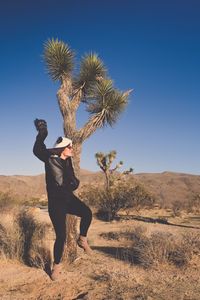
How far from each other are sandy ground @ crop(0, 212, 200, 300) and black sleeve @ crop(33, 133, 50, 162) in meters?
1.80

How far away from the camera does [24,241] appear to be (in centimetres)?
739

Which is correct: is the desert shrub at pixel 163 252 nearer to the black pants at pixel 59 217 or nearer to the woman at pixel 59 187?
the woman at pixel 59 187

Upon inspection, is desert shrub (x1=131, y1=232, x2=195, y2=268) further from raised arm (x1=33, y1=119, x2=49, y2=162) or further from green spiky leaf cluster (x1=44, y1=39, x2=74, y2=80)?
green spiky leaf cluster (x1=44, y1=39, x2=74, y2=80)

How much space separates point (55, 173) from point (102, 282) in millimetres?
1665

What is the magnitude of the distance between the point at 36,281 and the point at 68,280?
541 millimetres

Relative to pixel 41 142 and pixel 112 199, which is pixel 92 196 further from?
pixel 41 142

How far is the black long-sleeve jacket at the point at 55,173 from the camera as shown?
5.42 meters

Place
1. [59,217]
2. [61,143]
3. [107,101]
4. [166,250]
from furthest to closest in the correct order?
[107,101], [166,250], [61,143], [59,217]

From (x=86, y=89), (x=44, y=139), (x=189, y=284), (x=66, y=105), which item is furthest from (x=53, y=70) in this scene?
(x=189, y=284)

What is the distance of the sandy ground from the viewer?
4.97m

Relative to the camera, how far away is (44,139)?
18.5 ft

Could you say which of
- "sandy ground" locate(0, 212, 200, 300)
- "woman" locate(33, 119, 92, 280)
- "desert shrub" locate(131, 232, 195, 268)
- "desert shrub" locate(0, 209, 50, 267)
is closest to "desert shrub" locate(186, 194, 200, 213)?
"desert shrub" locate(0, 209, 50, 267)

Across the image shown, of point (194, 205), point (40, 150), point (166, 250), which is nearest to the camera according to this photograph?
point (40, 150)

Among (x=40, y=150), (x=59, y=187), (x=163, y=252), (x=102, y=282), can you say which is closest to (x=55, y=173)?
(x=59, y=187)
